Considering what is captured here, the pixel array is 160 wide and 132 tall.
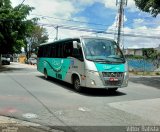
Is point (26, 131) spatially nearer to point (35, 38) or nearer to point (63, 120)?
point (63, 120)

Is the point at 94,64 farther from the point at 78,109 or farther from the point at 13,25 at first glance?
the point at 13,25

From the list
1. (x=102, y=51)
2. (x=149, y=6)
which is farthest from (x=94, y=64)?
(x=149, y=6)

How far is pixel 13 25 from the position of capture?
33531 mm

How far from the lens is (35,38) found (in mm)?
85375

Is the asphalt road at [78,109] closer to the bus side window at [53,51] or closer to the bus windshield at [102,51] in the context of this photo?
the bus windshield at [102,51]

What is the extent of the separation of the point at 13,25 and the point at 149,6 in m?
16.5

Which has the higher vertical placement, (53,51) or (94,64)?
(53,51)

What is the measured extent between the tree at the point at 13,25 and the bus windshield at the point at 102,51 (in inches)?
735

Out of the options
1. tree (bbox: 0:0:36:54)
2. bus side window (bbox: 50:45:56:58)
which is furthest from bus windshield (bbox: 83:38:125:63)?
tree (bbox: 0:0:36:54)

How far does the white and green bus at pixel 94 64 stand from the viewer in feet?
45.0

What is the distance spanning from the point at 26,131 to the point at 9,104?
Result: 390 cm

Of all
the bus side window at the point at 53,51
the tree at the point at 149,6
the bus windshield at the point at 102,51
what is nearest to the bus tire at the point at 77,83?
the bus windshield at the point at 102,51

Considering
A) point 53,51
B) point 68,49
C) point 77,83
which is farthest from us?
point 53,51

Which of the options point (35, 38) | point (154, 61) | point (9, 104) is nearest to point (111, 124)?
point (9, 104)
